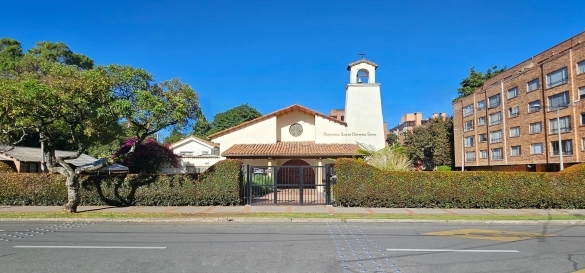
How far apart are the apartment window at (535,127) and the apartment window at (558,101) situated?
2.55 m

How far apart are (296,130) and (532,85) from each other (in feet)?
99.2

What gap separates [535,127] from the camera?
146 ft

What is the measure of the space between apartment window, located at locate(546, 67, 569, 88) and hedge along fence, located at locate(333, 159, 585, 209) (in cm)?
2762

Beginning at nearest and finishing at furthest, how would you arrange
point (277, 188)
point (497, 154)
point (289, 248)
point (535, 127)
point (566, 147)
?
point (289, 248) < point (277, 188) < point (566, 147) < point (535, 127) < point (497, 154)

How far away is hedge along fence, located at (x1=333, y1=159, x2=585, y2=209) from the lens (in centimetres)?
1702

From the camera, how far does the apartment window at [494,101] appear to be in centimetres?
5197

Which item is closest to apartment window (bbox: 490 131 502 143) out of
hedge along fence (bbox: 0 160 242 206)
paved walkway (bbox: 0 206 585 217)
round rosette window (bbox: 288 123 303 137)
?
round rosette window (bbox: 288 123 303 137)

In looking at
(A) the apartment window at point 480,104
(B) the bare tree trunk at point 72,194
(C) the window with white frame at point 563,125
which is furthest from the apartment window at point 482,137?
(B) the bare tree trunk at point 72,194

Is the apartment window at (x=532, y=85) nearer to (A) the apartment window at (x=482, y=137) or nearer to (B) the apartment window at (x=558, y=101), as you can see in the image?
(B) the apartment window at (x=558, y=101)

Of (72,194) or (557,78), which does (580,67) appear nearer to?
(557,78)

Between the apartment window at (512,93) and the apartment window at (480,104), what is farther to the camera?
the apartment window at (480,104)

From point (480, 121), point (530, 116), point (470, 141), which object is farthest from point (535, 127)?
point (470, 141)

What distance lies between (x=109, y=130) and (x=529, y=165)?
45484 mm

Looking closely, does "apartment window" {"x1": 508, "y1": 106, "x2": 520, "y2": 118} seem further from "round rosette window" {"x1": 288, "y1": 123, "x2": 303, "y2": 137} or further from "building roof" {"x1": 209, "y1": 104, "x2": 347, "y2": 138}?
"round rosette window" {"x1": 288, "y1": 123, "x2": 303, "y2": 137}
